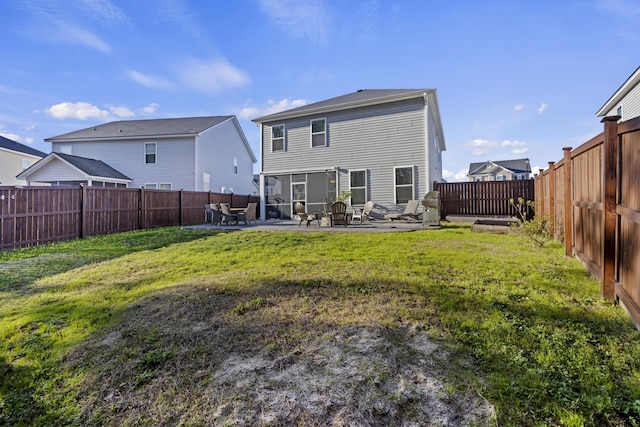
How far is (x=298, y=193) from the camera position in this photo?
49.8 ft

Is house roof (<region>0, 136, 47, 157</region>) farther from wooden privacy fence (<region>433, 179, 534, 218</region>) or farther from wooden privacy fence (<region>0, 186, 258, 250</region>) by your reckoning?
wooden privacy fence (<region>433, 179, 534, 218</region>)

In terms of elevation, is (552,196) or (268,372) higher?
(552,196)

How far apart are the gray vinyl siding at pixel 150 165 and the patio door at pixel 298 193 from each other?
25.5ft

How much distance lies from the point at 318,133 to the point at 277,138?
2.35 meters

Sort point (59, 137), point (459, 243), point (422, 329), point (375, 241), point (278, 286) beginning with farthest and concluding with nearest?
point (59, 137) → point (375, 241) → point (459, 243) → point (278, 286) → point (422, 329)

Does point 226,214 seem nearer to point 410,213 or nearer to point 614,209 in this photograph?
point 410,213

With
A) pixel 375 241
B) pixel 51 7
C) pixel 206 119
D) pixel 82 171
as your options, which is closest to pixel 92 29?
pixel 51 7

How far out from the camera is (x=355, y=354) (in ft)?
6.98

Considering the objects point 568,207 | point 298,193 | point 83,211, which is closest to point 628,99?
point 568,207

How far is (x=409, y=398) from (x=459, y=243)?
5.59 m

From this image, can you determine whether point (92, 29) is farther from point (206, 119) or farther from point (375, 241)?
point (375, 241)

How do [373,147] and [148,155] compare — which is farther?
[148,155]

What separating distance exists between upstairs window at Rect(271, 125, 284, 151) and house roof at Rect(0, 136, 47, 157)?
23260mm

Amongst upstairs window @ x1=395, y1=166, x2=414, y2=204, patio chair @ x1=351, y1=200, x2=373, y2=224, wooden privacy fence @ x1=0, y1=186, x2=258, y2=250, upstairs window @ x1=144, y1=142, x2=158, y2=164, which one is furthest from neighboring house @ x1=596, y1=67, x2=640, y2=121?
upstairs window @ x1=144, y1=142, x2=158, y2=164
